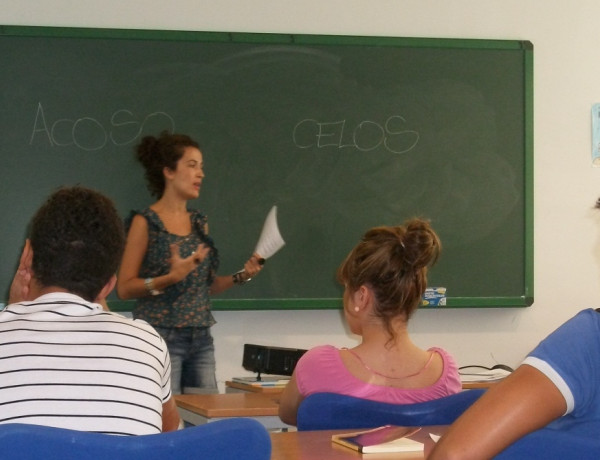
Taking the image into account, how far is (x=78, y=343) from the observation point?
1.76 meters

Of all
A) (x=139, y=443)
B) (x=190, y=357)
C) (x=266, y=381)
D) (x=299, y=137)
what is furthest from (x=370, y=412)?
(x=299, y=137)

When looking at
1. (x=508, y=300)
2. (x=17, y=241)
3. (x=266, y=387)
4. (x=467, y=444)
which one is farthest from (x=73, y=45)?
(x=467, y=444)

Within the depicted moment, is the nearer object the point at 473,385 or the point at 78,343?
the point at 78,343

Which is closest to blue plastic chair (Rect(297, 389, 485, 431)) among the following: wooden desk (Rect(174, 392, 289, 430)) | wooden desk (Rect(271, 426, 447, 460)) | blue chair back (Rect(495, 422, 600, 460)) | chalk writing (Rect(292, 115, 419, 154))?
wooden desk (Rect(271, 426, 447, 460))

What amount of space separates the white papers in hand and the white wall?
51cm

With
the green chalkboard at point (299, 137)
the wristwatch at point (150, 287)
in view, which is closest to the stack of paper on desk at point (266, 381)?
the wristwatch at point (150, 287)

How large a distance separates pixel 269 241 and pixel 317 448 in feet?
7.93

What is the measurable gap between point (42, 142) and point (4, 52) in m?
0.48

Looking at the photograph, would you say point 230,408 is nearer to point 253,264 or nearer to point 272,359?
point 272,359

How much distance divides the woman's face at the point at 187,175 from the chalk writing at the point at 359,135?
61 cm

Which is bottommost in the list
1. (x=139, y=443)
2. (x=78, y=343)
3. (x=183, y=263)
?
(x=139, y=443)

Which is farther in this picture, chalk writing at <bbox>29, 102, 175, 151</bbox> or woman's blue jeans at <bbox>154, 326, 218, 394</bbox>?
chalk writing at <bbox>29, 102, 175, 151</bbox>

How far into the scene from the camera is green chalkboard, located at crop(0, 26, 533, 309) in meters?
4.46

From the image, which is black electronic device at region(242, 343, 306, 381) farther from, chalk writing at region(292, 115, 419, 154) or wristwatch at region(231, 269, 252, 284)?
chalk writing at region(292, 115, 419, 154)
